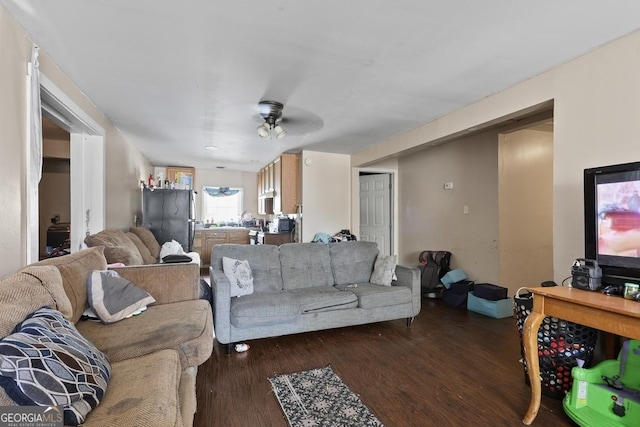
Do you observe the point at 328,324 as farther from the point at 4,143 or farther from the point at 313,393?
the point at 4,143

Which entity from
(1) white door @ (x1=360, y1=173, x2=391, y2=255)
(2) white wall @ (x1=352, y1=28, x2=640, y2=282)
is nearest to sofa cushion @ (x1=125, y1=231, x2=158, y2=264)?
(1) white door @ (x1=360, y1=173, x2=391, y2=255)

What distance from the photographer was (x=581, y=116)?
206 centimetres

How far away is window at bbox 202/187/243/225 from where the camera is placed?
7.31m

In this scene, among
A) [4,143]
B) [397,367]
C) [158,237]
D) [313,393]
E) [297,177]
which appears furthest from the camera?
[297,177]

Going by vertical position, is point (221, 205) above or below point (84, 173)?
below

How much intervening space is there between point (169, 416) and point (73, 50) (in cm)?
232

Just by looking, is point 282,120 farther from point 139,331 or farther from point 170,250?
point 139,331

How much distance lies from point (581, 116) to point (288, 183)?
3881 millimetres

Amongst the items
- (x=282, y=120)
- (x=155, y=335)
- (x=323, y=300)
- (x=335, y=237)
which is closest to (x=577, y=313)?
(x=323, y=300)

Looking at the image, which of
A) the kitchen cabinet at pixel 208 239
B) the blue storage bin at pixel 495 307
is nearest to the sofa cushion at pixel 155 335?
the blue storage bin at pixel 495 307

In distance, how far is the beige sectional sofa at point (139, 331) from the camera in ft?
3.44

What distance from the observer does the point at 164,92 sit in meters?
2.65

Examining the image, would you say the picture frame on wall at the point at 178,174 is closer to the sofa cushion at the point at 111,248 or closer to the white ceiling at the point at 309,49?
the white ceiling at the point at 309,49

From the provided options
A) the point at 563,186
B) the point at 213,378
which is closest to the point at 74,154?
the point at 213,378
